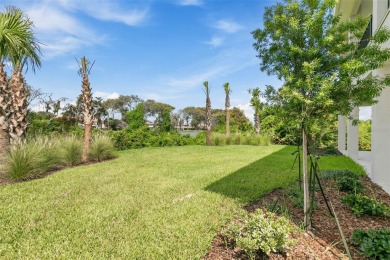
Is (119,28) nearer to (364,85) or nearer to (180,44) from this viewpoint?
(180,44)

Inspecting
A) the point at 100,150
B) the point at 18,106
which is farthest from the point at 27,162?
the point at 100,150

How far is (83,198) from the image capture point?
16.1 ft

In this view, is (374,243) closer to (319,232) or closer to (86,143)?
(319,232)

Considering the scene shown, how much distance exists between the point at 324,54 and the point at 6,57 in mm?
9798

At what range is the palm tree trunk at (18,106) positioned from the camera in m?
8.46

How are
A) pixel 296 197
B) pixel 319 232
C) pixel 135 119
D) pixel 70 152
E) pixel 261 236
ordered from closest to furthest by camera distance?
pixel 261 236
pixel 319 232
pixel 296 197
pixel 70 152
pixel 135 119

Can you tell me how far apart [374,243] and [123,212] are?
3.61m

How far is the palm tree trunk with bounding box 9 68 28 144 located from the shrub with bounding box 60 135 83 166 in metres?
1.44

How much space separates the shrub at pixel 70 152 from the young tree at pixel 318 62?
8.30 meters

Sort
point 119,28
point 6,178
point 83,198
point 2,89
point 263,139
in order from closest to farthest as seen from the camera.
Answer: point 83,198 → point 6,178 → point 2,89 → point 119,28 → point 263,139

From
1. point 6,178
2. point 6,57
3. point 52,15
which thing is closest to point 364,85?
point 6,178

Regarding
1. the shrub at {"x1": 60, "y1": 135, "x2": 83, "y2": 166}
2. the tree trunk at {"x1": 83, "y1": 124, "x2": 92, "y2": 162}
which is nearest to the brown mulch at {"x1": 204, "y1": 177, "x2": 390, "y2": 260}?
the shrub at {"x1": 60, "y1": 135, "x2": 83, "y2": 166}

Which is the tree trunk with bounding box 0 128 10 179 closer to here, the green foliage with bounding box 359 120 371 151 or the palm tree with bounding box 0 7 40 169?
the palm tree with bounding box 0 7 40 169

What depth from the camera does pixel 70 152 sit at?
8867mm
